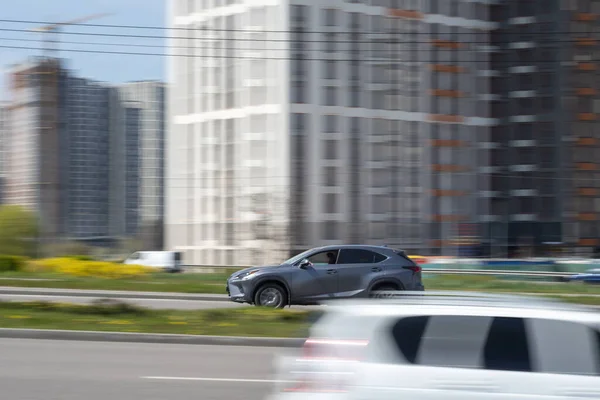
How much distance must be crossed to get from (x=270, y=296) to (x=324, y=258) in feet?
4.89

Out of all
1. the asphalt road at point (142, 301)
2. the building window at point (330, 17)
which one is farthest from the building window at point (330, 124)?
the asphalt road at point (142, 301)

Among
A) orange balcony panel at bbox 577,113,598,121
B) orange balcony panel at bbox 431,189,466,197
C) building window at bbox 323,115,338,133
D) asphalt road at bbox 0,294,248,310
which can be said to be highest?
orange balcony panel at bbox 577,113,598,121

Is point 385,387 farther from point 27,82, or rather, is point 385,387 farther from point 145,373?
point 27,82

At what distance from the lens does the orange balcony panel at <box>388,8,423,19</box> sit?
6700cm

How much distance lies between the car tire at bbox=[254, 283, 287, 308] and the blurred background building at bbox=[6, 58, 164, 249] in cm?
5289

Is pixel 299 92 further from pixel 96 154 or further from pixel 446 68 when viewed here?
pixel 96 154

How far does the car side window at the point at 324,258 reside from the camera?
70.1 ft

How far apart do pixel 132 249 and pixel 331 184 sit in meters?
16.0

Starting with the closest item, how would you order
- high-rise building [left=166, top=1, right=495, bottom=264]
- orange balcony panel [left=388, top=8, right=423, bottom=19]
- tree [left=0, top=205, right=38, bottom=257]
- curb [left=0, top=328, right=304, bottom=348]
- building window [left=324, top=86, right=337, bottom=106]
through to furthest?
curb [left=0, top=328, right=304, bottom=348] → tree [left=0, top=205, right=38, bottom=257] → high-rise building [left=166, top=1, right=495, bottom=264] → building window [left=324, top=86, right=337, bottom=106] → orange balcony panel [left=388, top=8, right=423, bottom=19]

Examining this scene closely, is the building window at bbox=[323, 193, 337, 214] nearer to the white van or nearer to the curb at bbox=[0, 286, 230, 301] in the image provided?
the white van

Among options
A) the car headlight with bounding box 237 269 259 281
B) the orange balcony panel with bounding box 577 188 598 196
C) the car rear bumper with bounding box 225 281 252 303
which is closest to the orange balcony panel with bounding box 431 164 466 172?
the orange balcony panel with bounding box 577 188 598 196

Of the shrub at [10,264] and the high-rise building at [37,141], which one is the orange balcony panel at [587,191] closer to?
the high-rise building at [37,141]

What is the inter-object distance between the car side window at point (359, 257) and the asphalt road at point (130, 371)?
260 inches

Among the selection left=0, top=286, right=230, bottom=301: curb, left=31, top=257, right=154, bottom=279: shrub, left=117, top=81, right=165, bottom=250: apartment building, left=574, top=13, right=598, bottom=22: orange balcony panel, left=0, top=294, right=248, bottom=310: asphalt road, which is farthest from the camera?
left=117, top=81, right=165, bottom=250: apartment building
